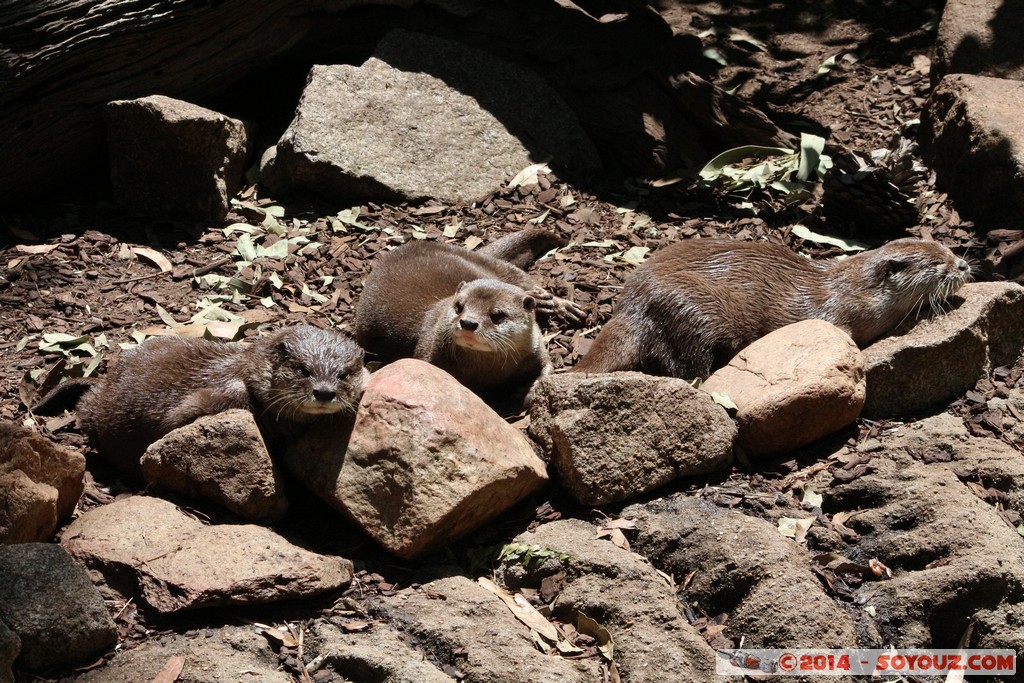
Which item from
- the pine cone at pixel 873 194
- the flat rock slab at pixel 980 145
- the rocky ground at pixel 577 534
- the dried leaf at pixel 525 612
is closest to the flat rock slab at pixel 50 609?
the rocky ground at pixel 577 534

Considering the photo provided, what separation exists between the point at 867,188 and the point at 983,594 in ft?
9.50

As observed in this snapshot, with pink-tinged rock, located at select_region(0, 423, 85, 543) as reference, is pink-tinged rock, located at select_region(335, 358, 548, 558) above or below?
below

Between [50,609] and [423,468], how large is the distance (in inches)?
49.7

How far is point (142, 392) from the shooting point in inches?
160

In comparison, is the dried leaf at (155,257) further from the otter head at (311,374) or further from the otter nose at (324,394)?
the otter nose at (324,394)

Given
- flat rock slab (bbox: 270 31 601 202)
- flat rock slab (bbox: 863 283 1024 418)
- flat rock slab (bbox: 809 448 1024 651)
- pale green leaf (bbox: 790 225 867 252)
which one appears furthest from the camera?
flat rock slab (bbox: 270 31 601 202)

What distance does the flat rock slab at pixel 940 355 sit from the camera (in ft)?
14.2

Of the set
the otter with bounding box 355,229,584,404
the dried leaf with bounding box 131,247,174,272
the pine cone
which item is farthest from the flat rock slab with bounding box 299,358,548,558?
the pine cone

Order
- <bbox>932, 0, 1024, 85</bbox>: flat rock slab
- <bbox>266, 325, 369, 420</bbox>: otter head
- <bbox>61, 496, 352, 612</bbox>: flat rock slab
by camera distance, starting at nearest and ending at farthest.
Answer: <bbox>61, 496, 352, 612</bbox>: flat rock slab, <bbox>266, 325, 369, 420</bbox>: otter head, <bbox>932, 0, 1024, 85</bbox>: flat rock slab

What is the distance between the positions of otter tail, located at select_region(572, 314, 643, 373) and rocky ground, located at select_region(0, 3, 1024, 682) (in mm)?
494

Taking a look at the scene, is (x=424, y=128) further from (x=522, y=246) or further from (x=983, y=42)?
(x=983, y=42)

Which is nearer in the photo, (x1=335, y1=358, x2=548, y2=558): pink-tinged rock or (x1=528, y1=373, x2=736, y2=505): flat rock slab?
(x1=335, y1=358, x2=548, y2=558): pink-tinged rock

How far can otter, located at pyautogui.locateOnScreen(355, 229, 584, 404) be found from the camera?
15.5 feet

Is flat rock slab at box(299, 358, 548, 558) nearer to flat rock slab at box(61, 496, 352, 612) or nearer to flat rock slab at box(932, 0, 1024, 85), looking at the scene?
flat rock slab at box(61, 496, 352, 612)
